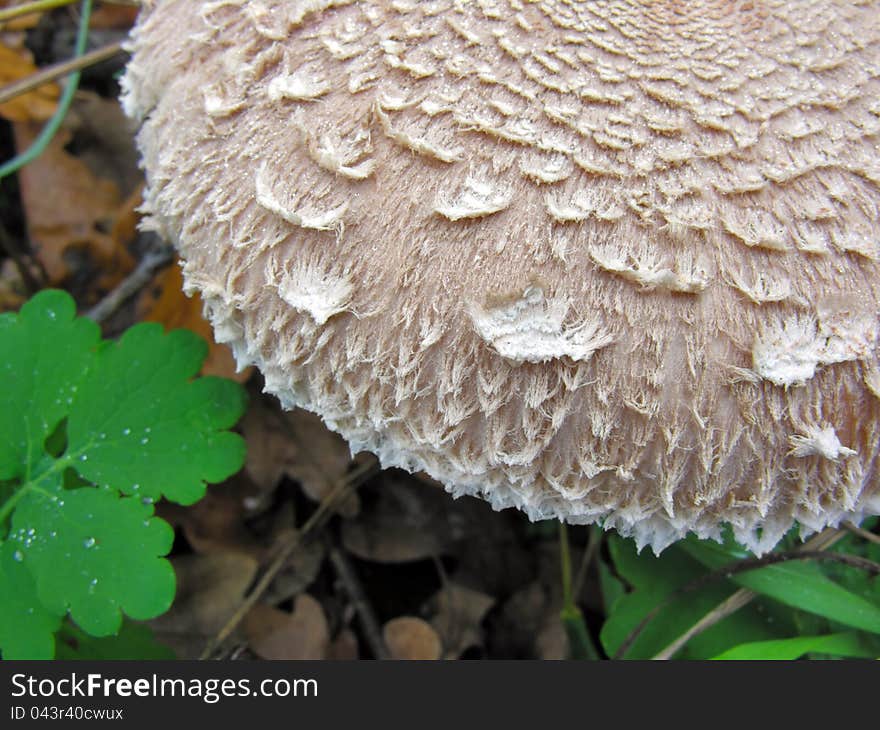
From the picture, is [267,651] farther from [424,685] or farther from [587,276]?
[587,276]

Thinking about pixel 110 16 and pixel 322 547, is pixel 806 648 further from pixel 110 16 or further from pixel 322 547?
pixel 110 16

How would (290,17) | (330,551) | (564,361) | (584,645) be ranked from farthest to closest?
(330,551)
(584,645)
(290,17)
(564,361)

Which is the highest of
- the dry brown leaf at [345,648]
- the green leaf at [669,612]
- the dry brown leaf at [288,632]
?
the green leaf at [669,612]

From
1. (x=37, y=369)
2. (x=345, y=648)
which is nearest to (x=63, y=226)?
(x=37, y=369)

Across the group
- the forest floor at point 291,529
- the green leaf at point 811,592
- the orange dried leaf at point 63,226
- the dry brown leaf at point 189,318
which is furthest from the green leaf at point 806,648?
the orange dried leaf at point 63,226

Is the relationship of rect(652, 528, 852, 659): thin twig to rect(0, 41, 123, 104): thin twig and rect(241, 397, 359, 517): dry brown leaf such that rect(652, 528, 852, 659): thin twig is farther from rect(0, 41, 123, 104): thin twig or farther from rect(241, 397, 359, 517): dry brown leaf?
rect(0, 41, 123, 104): thin twig

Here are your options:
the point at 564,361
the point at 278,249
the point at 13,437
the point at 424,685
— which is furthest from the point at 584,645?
the point at 13,437

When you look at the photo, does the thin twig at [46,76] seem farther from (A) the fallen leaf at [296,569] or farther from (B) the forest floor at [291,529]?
(A) the fallen leaf at [296,569]
